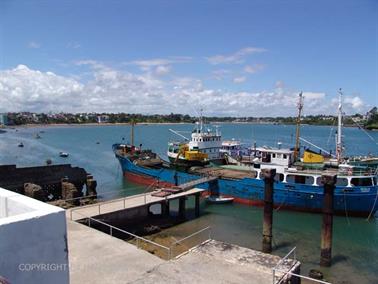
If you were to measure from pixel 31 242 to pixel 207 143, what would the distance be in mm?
41750

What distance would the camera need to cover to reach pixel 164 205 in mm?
27328

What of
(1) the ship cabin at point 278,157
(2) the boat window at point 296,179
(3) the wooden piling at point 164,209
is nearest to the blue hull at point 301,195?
(2) the boat window at point 296,179

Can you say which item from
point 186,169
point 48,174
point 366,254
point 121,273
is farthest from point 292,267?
point 186,169

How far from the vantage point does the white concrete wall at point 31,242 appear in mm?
5520

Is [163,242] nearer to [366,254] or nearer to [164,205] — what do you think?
[164,205]

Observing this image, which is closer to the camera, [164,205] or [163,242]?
[163,242]

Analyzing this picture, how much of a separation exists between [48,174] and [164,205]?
1161cm

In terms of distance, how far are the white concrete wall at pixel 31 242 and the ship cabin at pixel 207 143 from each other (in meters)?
39.5

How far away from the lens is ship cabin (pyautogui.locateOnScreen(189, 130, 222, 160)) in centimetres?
4622

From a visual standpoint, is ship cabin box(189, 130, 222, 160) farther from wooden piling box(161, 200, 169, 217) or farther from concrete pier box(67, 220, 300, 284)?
concrete pier box(67, 220, 300, 284)

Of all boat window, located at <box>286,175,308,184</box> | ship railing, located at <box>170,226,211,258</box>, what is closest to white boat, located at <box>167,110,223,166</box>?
boat window, located at <box>286,175,308,184</box>

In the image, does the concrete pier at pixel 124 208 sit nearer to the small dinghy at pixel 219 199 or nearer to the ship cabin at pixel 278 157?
the small dinghy at pixel 219 199

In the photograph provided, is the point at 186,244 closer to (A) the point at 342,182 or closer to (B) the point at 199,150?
(A) the point at 342,182

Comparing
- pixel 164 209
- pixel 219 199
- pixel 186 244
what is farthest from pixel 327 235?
pixel 219 199
